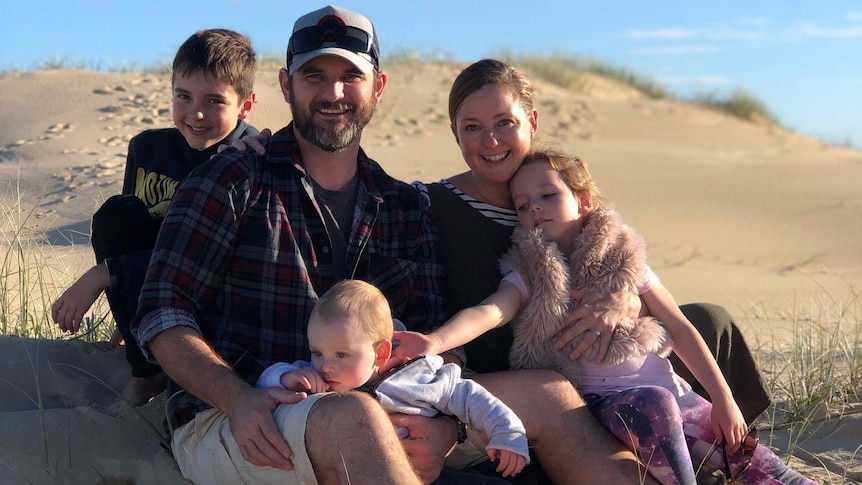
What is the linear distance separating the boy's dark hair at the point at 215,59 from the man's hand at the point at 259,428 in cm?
207

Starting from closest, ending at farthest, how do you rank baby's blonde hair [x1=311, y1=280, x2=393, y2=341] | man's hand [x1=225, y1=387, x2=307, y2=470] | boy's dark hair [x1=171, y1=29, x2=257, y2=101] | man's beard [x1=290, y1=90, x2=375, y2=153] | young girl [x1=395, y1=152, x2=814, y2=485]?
man's hand [x1=225, y1=387, x2=307, y2=470], baby's blonde hair [x1=311, y1=280, x2=393, y2=341], young girl [x1=395, y1=152, x2=814, y2=485], man's beard [x1=290, y1=90, x2=375, y2=153], boy's dark hair [x1=171, y1=29, x2=257, y2=101]

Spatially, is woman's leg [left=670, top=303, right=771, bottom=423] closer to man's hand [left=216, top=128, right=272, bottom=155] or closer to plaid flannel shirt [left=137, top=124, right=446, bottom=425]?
plaid flannel shirt [left=137, top=124, right=446, bottom=425]

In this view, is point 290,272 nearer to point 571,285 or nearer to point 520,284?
point 520,284

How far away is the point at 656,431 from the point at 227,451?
1.52 metres

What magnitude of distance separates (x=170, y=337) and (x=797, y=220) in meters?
15.4

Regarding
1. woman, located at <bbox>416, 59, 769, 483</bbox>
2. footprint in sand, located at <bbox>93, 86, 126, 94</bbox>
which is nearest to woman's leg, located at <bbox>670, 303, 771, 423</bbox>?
woman, located at <bbox>416, 59, 769, 483</bbox>

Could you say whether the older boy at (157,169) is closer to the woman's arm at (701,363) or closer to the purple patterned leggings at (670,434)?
the purple patterned leggings at (670,434)

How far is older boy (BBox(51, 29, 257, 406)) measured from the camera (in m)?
3.90

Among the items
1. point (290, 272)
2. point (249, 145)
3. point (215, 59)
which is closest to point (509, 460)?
point (290, 272)

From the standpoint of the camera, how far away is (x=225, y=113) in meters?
4.68

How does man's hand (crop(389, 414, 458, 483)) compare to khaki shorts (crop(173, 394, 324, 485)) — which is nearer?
khaki shorts (crop(173, 394, 324, 485))

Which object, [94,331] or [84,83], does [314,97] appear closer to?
[94,331]

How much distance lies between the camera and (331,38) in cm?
391

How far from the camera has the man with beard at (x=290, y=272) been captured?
3.05m
